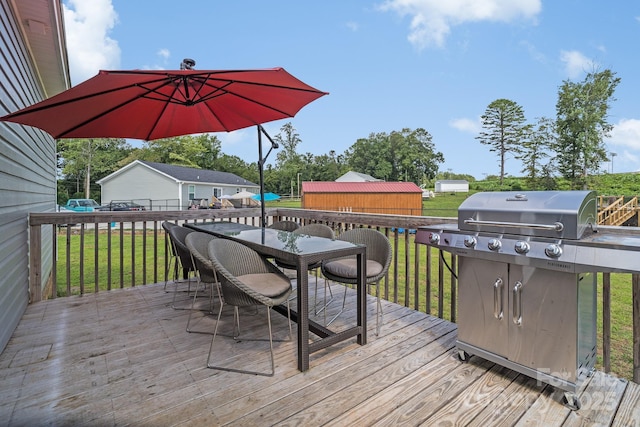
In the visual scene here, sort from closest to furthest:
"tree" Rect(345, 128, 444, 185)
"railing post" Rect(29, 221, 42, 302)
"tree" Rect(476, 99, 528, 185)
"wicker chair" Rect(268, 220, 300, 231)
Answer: "railing post" Rect(29, 221, 42, 302) → "wicker chair" Rect(268, 220, 300, 231) → "tree" Rect(476, 99, 528, 185) → "tree" Rect(345, 128, 444, 185)

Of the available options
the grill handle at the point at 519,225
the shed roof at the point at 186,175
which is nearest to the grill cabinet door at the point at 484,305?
the grill handle at the point at 519,225

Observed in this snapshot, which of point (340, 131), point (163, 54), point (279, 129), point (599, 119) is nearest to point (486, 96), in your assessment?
point (599, 119)

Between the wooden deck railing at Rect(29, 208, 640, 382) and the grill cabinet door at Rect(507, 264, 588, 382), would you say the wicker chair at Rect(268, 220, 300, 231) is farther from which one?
the grill cabinet door at Rect(507, 264, 588, 382)

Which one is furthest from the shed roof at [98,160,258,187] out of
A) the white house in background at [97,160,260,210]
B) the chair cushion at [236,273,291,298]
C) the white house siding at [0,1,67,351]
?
the chair cushion at [236,273,291,298]

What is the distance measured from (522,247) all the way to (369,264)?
49.3 inches

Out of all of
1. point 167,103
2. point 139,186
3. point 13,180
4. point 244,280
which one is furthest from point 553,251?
point 139,186

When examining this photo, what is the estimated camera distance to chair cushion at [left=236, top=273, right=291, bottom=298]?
214 cm

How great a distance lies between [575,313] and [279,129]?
49.5 m

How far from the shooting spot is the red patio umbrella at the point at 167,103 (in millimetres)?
2105

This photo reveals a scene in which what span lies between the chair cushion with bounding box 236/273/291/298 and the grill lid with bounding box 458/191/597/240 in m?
1.21

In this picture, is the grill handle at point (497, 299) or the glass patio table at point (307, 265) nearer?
the grill handle at point (497, 299)

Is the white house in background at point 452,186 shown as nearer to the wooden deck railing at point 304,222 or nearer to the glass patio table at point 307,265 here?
the wooden deck railing at point 304,222

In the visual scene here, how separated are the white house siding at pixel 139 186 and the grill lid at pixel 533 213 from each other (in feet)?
66.5

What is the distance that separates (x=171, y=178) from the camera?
65.0ft
